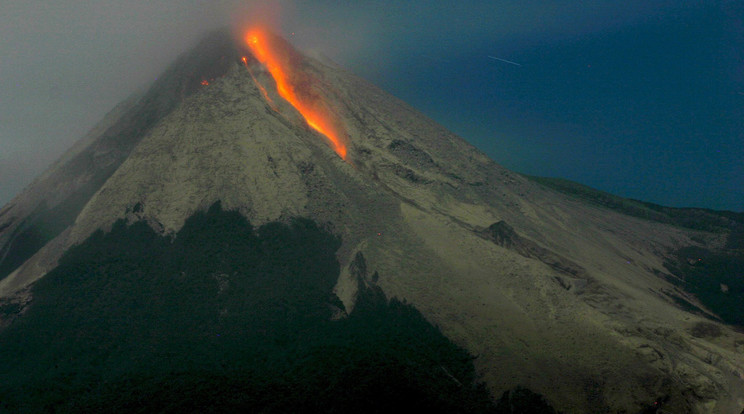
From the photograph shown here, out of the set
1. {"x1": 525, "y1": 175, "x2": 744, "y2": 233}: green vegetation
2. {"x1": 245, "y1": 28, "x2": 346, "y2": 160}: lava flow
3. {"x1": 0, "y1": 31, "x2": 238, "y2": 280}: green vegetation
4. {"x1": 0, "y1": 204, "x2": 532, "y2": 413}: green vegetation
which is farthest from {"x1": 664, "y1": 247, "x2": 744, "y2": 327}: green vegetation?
{"x1": 0, "y1": 31, "x2": 238, "y2": 280}: green vegetation

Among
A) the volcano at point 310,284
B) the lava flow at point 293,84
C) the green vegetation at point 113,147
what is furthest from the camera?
the lava flow at point 293,84

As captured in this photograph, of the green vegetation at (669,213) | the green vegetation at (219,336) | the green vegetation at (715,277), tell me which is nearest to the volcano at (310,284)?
the green vegetation at (219,336)

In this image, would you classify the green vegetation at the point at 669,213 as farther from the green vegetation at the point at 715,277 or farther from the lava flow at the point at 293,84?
the lava flow at the point at 293,84

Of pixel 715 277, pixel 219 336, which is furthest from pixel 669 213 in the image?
pixel 219 336

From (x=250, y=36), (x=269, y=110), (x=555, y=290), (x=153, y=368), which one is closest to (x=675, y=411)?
(x=555, y=290)

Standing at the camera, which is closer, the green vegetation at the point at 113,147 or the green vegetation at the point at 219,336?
the green vegetation at the point at 219,336

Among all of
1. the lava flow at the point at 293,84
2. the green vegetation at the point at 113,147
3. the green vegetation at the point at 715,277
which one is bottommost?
the green vegetation at the point at 113,147

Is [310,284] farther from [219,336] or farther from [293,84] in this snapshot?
[293,84]

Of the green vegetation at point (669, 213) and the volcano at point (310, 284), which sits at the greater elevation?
the green vegetation at point (669, 213)
